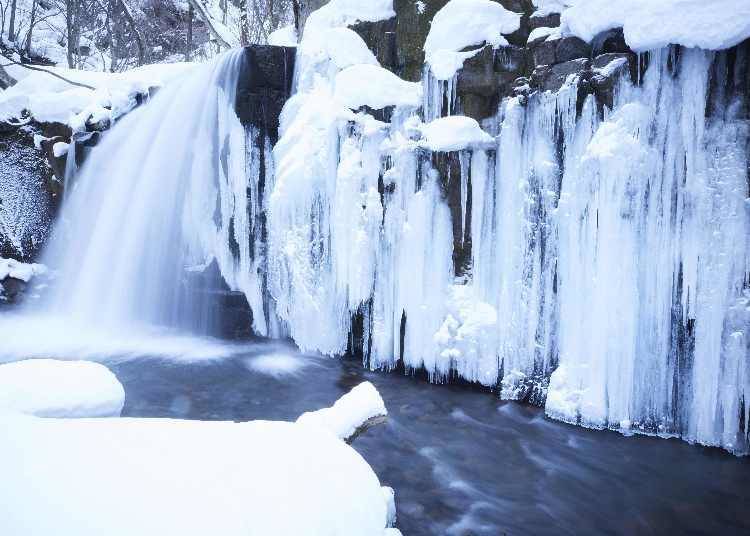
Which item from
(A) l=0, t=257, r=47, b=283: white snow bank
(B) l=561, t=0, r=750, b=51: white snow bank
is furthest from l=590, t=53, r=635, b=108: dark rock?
(A) l=0, t=257, r=47, b=283: white snow bank

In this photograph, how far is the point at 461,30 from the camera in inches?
192

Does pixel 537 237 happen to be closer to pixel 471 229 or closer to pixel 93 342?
pixel 471 229

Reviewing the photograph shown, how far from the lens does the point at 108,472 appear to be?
1543 mm

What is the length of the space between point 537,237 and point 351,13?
12.1ft

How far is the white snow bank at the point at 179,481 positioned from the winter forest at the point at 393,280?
1 centimetres

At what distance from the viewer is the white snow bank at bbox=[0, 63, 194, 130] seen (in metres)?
7.33

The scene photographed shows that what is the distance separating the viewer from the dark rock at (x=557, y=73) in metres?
4.08

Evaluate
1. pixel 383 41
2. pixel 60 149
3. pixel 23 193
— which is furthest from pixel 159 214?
pixel 383 41

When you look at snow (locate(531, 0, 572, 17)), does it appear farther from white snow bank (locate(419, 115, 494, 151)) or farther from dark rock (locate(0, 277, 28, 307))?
dark rock (locate(0, 277, 28, 307))

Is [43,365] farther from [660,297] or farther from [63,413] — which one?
[660,297]

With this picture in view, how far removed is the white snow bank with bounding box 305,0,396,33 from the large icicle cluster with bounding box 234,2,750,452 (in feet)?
0.30

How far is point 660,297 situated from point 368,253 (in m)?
2.88

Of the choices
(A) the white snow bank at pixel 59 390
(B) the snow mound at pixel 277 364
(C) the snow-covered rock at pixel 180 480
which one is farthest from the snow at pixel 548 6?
(A) the white snow bank at pixel 59 390

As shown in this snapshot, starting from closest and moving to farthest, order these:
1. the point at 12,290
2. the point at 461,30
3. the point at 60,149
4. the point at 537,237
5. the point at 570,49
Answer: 1. the point at 570,49
2. the point at 537,237
3. the point at 461,30
4. the point at 60,149
5. the point at 12,290
